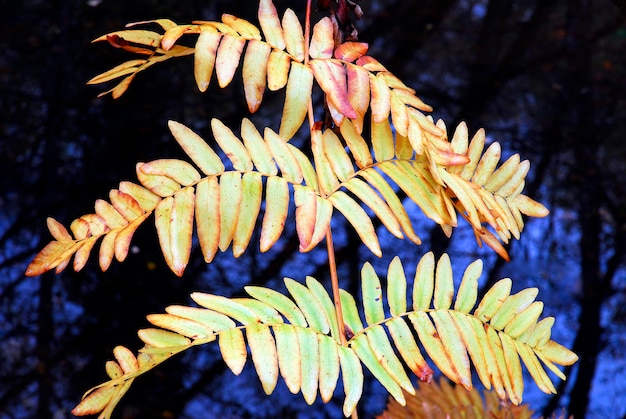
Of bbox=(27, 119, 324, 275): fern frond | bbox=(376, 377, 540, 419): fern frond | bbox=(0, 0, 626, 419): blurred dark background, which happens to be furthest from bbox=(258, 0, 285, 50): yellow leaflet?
bbox=(0, 0, 626, 419): blurred dark background

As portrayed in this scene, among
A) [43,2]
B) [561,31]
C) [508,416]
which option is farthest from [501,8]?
[508,416]

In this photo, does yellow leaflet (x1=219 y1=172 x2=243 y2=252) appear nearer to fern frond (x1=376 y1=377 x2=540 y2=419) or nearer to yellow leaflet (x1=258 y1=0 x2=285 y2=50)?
yellow leaflet (x1=258 y1=0 x2=285 y2=50)

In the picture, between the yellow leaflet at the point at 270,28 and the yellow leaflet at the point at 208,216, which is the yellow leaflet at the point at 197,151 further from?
the yellow leaflet at the point at 270,28

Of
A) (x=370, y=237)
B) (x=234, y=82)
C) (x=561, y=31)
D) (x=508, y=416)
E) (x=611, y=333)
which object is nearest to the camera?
(x=370, y=237)

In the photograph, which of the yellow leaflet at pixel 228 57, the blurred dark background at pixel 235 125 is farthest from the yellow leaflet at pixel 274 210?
the blurred dark background at pixel 235 125

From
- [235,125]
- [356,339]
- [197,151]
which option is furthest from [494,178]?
[235,125]

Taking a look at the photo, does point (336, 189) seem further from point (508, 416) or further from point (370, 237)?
point (508, 416)
